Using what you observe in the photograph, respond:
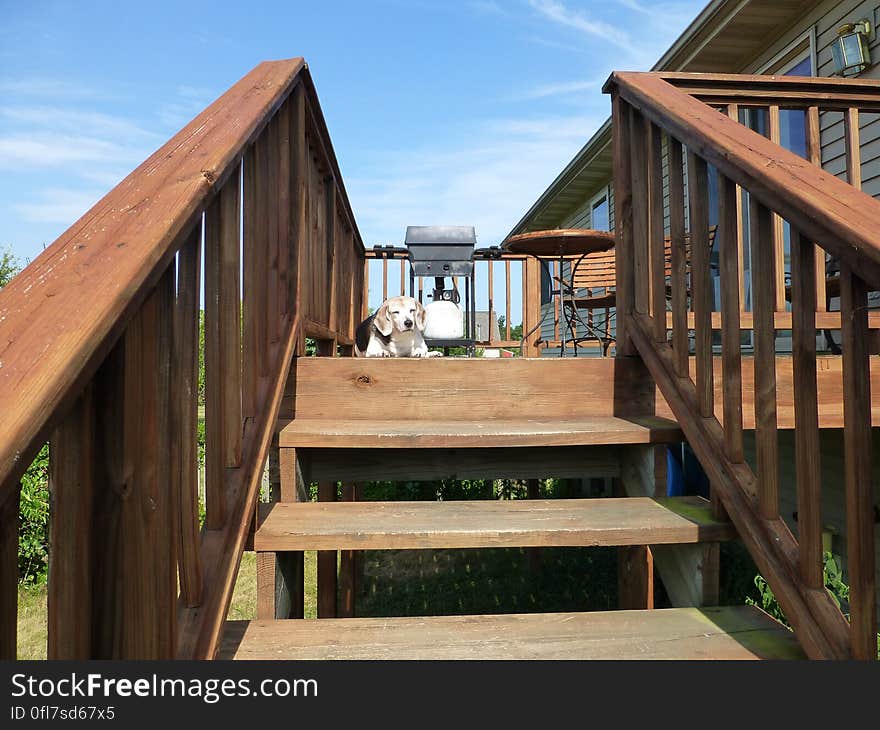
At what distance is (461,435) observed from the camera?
6.13ft

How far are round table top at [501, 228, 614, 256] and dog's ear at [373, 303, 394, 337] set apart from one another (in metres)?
1.07

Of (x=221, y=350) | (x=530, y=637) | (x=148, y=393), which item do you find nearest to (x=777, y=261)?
(x=530, y=637)

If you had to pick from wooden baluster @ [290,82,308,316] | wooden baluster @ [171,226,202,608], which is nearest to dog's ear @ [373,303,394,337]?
wooden baluster @ [290,82,308,316]

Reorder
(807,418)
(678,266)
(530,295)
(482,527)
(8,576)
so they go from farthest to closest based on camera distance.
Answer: (530,295)
(678,266)
(482,527)
(807,418)
(8,576)

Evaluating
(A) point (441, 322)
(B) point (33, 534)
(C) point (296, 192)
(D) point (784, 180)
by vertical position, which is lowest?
(B) point (33, 534)

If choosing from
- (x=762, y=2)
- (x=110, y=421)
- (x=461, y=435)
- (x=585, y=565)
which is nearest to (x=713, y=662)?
(x=461, y=435)

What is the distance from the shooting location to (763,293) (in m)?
1.45

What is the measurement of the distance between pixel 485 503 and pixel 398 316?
277 centimetres

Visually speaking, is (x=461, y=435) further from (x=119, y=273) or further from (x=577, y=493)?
(x=577, y=493)

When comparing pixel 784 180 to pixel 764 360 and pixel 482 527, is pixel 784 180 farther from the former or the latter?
pixel 482 527

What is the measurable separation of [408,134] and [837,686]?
12889 millimetres

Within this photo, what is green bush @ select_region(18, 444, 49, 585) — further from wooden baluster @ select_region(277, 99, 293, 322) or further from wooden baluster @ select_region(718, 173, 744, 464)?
wooden baluster @ select_region(718, 173, 744, 464)

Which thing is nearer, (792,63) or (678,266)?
(678,266)

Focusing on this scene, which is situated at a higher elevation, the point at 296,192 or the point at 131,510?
the point at 296,192
